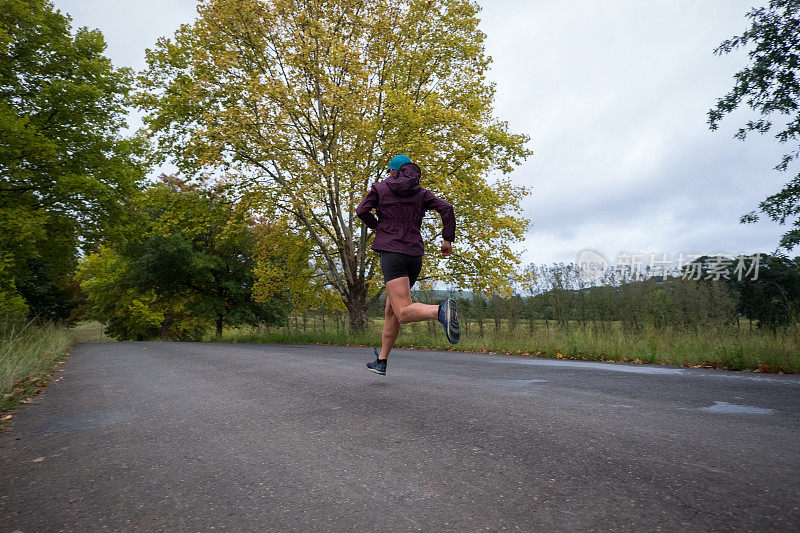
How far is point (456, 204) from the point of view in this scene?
13.3 m

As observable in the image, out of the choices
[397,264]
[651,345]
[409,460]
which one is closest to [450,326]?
[397,264]

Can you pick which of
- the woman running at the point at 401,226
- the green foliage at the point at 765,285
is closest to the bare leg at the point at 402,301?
the woman running at the point at 401,226

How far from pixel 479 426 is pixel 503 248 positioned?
436 inches

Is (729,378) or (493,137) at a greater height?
(493,137)

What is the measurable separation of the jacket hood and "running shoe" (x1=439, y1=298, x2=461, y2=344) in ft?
4.08

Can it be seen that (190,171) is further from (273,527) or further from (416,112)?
(273,527)

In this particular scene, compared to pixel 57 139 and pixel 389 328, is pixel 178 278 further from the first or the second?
pixel 389 328

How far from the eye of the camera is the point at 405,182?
440 cm

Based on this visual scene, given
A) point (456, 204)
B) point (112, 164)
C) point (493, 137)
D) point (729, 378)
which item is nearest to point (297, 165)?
point (456, 204)

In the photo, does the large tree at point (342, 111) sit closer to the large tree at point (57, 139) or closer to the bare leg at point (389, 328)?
the large tree at point (57, 139)

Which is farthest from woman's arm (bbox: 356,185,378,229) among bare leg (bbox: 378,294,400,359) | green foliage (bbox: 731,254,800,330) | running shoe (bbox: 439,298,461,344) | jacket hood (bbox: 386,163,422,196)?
green foliage (bbox: 731,254,800,330)

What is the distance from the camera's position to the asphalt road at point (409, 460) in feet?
5.73

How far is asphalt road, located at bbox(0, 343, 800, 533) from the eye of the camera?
5.73 feet

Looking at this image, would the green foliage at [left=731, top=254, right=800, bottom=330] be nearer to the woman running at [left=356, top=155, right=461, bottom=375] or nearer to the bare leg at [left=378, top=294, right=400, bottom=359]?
the bare leg at [left=378, top=294, right=400, bottom=359]
